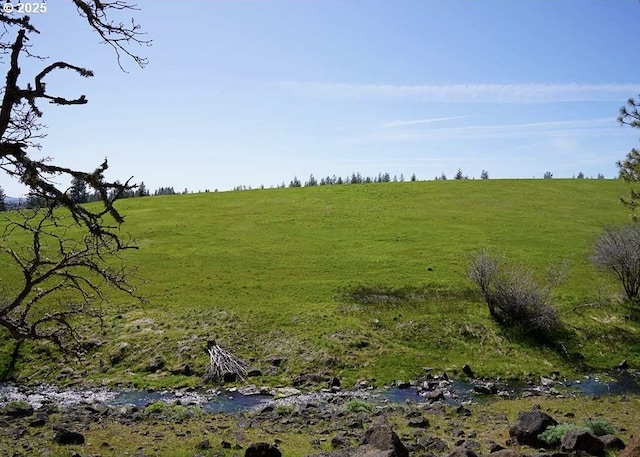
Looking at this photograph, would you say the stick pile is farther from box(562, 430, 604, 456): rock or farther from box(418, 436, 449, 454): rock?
box(562, 430, 604, 456): rock

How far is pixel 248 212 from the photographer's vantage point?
8481 centimetres

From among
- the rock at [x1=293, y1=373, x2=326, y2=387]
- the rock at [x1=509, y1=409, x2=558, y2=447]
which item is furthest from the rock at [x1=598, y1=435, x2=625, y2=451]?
the rock at [x1=293, y1=373, x2=326, y2=387]

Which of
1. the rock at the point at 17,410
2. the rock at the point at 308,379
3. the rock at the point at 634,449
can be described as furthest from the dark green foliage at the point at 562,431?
the rock at the point at 17,410

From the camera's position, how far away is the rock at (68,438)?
62.8ft

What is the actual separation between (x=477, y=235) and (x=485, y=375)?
38.0 metres

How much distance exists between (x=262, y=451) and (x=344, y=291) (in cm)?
3093

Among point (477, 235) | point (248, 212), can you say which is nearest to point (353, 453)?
point (477, 235)

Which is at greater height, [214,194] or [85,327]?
[214,194]

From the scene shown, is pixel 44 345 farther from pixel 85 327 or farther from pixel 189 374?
pixel 189 374

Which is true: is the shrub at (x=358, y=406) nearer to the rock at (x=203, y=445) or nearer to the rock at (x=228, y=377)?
the rock at (x=203, y=445)

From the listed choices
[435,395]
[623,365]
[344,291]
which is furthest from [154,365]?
[623,365]

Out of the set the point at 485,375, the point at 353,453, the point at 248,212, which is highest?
the point at 248,212

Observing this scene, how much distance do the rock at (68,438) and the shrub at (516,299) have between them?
30.9 meters

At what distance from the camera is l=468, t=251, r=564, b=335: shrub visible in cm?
3884
